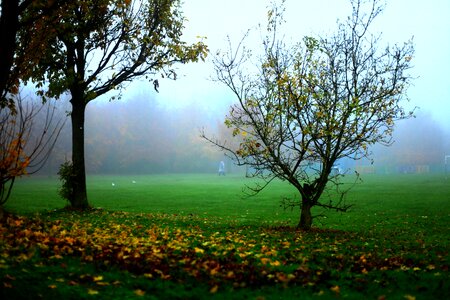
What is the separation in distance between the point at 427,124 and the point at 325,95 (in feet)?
428

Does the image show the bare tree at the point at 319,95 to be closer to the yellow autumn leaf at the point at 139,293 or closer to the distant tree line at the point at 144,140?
the yellow autumn leaf at the point at 139,293

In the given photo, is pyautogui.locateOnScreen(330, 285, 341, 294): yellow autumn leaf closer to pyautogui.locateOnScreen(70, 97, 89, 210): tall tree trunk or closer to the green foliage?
pyautogui.locateOnScreen(70, 97, 89, 210): tall tree trunk

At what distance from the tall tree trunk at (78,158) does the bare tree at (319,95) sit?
760 cm

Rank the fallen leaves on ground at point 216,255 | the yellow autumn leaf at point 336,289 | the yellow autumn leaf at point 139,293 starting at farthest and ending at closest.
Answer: the fallen leaves on ground at point 216,255 → the yellow autumn leaf at point 336,289 → the yellow autumn leaf at point 139,293

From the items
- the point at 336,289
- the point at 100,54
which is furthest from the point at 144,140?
the point at 336,289

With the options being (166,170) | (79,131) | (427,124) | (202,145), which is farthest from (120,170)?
(427,124)

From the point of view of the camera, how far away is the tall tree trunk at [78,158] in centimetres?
1773

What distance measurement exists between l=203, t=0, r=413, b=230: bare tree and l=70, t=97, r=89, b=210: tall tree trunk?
24.9ft

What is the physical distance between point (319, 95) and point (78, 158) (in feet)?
37.3

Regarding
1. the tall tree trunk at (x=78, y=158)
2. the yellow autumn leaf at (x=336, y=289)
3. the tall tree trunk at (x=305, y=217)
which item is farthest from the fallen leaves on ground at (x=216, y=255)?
the tall tree trunk at (x=78, y=158)

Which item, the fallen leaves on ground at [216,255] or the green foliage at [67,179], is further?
the green foliage at [67,179]

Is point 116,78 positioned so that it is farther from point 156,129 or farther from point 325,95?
point 156,129

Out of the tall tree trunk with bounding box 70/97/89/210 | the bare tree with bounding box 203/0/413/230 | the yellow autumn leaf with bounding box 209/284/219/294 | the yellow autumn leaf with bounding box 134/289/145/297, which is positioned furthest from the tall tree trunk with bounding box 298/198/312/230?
the tall tree trunk with bounding box 70/97/89/210

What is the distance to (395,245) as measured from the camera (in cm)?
1118
